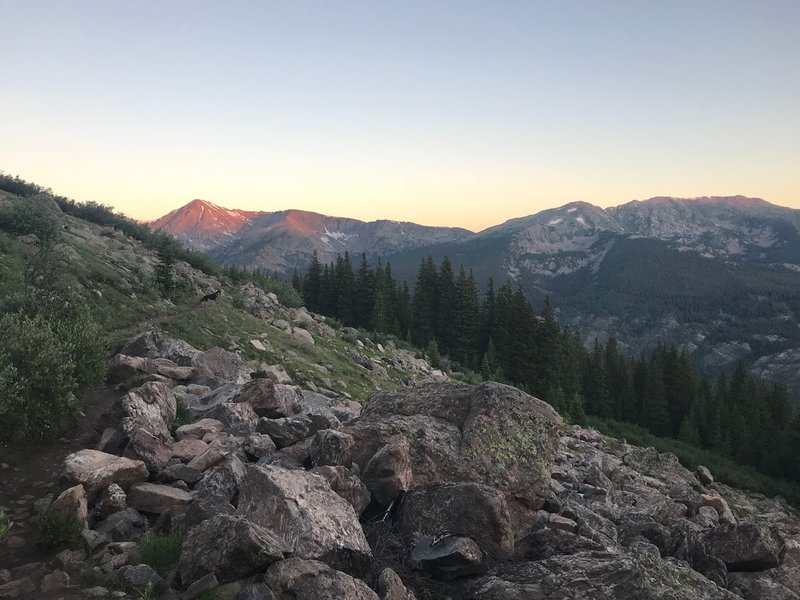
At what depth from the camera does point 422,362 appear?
48938mm

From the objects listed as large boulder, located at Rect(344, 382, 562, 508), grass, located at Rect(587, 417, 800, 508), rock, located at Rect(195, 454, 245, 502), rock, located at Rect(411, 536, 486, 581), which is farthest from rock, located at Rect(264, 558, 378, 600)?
grass, located at Rect(587, 417, 800, 508)

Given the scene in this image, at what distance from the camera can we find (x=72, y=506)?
8.11 meters

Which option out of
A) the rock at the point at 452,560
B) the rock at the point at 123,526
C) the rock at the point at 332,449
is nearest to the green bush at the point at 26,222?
the rock at the point at 123,526

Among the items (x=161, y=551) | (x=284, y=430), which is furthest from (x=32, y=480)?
(x=284, y=430)

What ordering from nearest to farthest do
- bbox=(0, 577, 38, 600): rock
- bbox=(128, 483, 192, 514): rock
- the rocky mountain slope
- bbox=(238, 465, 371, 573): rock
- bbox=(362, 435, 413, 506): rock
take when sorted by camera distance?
bbox=(0, 577, 38, 600): rock → the rocky mountain slope → bbox=(238, 465, 371, 573): rock → bbox=(128, 483, 192, 514): rock → bbox=(362, 435, 413, 506): rock

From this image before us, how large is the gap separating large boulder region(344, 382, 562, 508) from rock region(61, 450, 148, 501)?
4.26 m

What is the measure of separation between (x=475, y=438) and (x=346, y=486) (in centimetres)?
332

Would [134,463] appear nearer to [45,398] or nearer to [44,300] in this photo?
[45,398]

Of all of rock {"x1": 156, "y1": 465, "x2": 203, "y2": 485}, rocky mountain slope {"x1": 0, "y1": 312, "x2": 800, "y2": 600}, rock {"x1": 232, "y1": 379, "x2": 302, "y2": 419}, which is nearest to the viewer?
rocky mountain slope {"x1": 0, "y1": 312, "x2": 800, "y2": 600}

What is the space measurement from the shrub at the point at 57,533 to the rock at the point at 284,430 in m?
4.62

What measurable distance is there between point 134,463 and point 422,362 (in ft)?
132

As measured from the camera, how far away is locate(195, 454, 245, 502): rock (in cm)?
866

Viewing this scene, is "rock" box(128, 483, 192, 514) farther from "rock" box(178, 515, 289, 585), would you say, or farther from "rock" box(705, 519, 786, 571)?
"rock" box(705, 519, 786, 571)

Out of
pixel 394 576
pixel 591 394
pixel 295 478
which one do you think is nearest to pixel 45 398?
pixel 295 478
